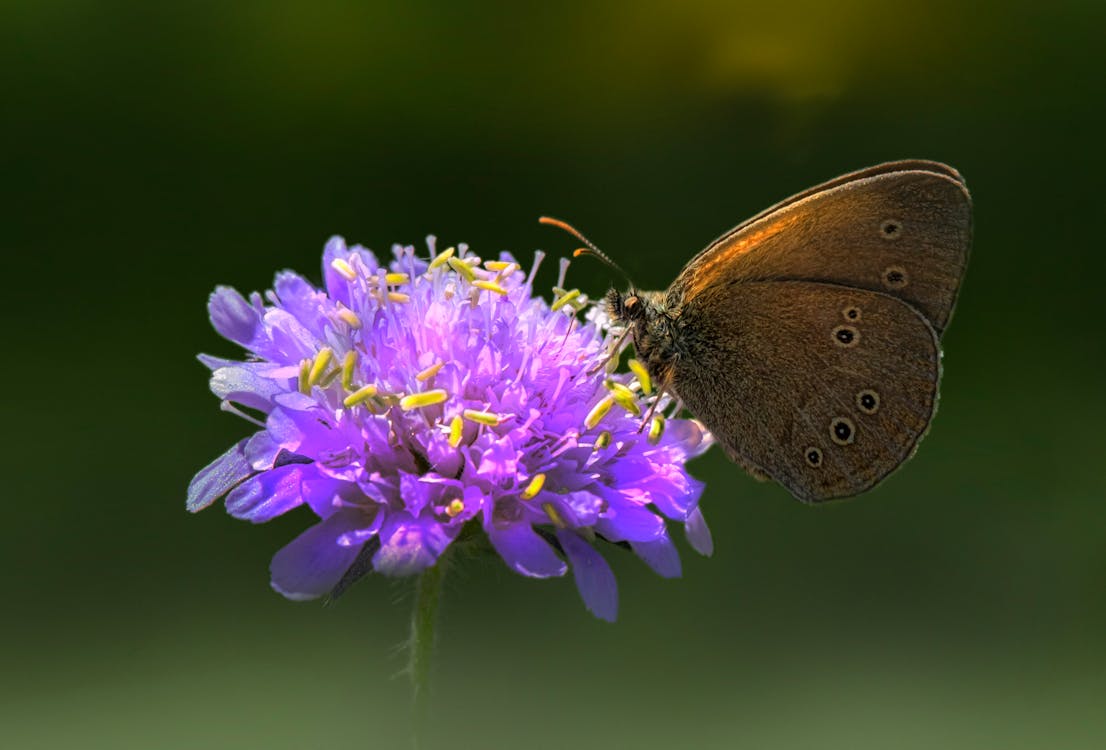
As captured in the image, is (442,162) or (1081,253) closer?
(442,162)

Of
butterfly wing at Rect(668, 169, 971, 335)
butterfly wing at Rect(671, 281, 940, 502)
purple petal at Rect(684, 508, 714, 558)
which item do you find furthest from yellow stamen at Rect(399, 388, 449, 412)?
butterfly wing at Rect(668, 169, 971, 335)

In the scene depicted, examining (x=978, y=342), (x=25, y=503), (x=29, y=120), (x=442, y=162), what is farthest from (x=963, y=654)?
(x=29, y=120)

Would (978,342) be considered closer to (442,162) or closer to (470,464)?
(442,162)

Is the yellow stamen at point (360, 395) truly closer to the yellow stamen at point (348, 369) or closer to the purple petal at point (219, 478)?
the yellow stamen at point (348, 369)

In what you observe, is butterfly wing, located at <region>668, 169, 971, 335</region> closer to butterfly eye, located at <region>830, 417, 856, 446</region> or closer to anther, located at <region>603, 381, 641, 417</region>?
butterfly eye, located at <region>830, 417, 856, 446</region>

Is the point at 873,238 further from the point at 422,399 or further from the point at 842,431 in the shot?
the point at 422,399

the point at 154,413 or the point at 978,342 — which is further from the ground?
the point at 154,413

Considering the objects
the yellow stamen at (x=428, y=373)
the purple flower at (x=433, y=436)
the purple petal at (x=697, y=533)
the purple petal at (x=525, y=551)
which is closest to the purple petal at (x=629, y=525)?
the purple flower at (x=433, y=436)

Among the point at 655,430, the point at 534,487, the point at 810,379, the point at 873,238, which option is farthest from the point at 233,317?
the point at 873,238
